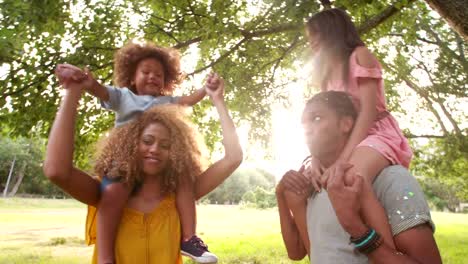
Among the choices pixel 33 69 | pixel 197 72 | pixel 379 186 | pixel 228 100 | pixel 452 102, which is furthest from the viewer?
pixel 452 102

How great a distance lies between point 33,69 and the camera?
664 cm

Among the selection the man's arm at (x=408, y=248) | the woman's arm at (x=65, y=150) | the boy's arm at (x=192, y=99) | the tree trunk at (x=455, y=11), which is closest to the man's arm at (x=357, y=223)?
the man's arm at (x=408, y=248)

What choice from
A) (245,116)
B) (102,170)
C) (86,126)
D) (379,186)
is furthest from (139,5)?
(379,186)

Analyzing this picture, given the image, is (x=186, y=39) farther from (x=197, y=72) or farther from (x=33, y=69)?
(x=33, y=69)

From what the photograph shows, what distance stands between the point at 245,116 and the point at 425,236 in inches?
295

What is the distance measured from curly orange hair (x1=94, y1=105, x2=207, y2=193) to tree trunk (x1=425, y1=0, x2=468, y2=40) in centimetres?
340

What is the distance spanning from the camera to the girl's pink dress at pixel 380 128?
2.29 m

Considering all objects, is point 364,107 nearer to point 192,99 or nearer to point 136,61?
point 192,99

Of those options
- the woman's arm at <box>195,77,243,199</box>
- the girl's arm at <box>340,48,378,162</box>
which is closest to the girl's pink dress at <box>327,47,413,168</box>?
the girl's arm at <box>340,48,378,162</box>

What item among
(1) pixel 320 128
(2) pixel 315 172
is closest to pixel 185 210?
(2) pixel 315 172

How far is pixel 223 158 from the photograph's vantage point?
2.22 meters

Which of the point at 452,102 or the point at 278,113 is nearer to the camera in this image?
the point at 278,113

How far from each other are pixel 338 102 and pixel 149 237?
1.26 meters

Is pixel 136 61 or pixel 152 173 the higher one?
pixel 136 61
